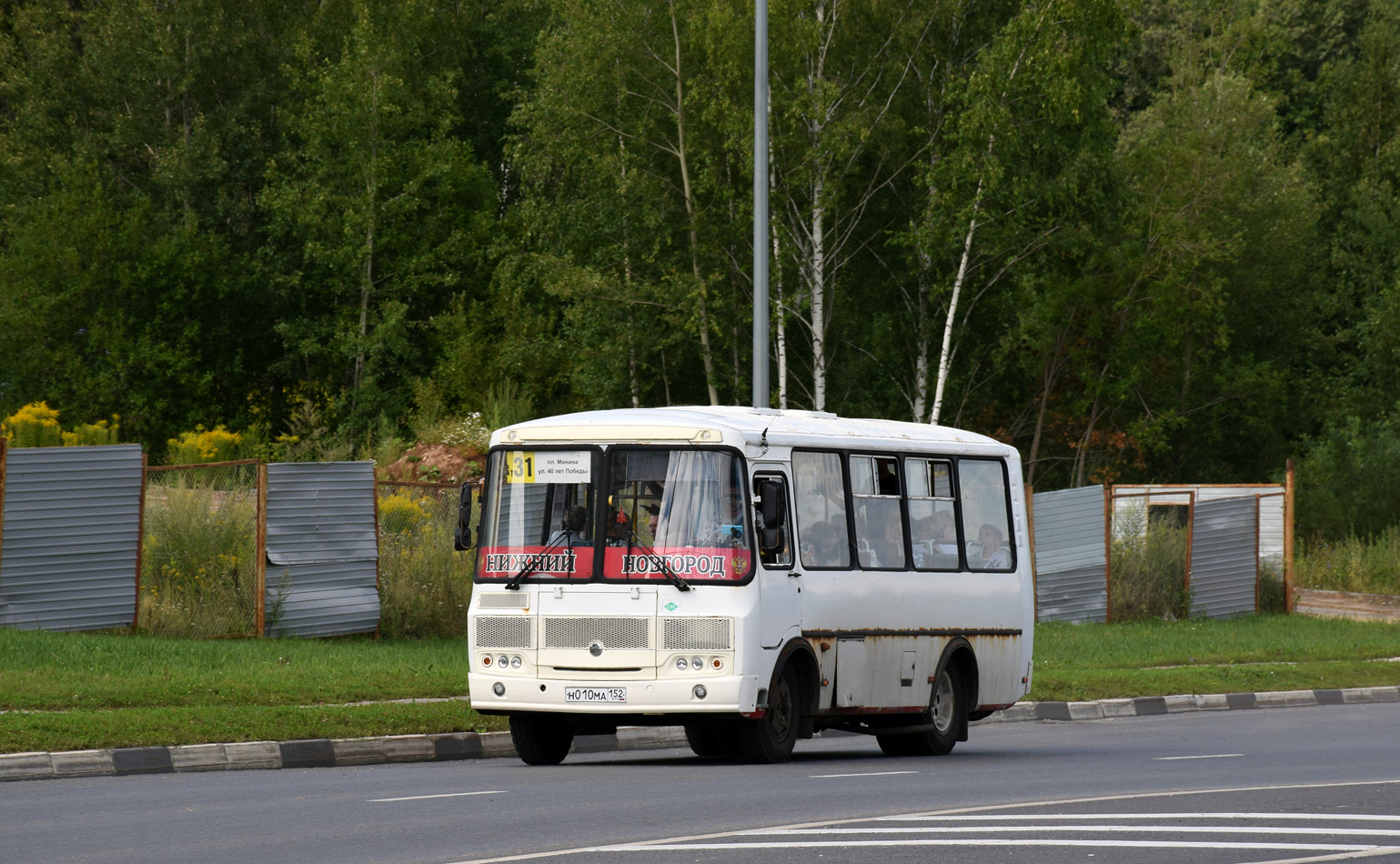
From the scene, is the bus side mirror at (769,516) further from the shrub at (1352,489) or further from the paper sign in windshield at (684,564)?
the shrub at (1352,489)

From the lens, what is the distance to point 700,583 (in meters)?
14.0

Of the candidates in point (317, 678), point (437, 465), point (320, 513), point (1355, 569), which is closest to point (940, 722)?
point (317, 678)

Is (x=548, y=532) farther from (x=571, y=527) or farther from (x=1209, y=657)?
(x=1209, y=657)

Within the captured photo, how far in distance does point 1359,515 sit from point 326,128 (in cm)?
2813

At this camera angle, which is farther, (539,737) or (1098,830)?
(539,737)

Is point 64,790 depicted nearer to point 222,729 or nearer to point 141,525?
point 222,729

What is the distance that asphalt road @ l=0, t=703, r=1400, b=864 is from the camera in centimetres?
928

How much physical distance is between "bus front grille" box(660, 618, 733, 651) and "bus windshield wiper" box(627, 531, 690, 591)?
10.2 inches

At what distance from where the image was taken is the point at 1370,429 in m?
52.1

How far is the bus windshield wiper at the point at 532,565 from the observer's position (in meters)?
14.4

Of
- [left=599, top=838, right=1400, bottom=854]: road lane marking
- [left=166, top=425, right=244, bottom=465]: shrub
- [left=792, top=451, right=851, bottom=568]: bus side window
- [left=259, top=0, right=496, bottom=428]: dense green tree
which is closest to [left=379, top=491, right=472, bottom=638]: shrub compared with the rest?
[left=792, top=451, right=851, bottom=568]: bus side window

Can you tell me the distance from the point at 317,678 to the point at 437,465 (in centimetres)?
2065

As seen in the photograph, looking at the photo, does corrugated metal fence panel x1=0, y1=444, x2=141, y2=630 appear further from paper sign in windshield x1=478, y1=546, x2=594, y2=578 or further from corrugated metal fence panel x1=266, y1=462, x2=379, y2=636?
paper sign in windshield x1=478, y1=546, x2=594, y2=578

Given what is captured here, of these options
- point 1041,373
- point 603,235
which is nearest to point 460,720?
point 603,235
